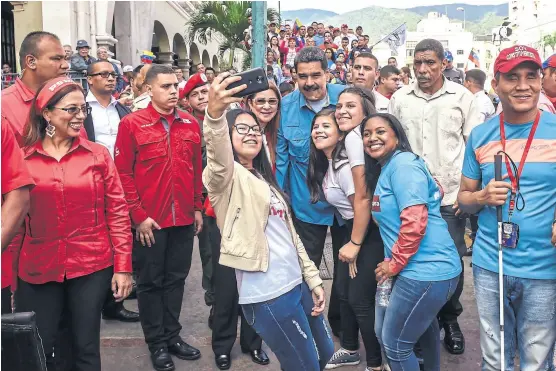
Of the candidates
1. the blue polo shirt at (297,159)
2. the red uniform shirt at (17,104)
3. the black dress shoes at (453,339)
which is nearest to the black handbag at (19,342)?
the red uniform shirt at (17,104)

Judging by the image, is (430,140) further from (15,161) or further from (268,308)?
(15,161)

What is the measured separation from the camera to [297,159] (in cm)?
419

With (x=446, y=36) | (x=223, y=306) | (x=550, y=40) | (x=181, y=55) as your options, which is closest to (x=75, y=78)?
(x=223, y=306)

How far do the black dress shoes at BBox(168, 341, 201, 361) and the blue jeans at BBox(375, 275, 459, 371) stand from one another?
1.72 metres

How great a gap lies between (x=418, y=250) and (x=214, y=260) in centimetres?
182

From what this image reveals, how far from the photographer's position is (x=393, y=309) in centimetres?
306

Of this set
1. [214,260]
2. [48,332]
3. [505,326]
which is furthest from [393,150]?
[48,332]

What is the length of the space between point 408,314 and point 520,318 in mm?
578

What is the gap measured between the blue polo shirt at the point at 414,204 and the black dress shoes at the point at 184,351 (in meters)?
1.94

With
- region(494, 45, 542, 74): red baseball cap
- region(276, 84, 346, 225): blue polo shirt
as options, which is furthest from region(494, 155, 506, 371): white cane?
region(276, 84, 346, 225): blue polo shirt

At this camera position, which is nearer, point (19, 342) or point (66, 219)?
point (19, 342)

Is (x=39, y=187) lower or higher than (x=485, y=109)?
lower

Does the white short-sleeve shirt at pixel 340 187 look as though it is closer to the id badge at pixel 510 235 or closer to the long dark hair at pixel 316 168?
the long dark hair at pixel 316 168

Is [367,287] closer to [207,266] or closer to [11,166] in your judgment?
[207,266]
